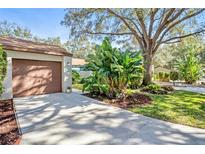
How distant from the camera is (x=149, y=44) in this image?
14.6 metres

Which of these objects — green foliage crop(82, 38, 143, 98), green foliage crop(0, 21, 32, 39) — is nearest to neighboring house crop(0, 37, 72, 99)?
green foliage crop(82, 38, 143, 98)

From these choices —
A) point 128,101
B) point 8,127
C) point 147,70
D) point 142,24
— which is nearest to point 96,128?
point 8,127

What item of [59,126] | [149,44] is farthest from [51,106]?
[149,44]

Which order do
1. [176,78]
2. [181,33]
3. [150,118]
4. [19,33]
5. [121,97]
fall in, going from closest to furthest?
[150,118]
[121,97]
[181,33]
[176,78]
[19,33]

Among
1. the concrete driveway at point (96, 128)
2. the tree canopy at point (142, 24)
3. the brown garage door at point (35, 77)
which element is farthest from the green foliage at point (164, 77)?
the concrete driveway at point (96, 128)

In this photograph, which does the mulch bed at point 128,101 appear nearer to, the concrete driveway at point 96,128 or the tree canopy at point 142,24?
the concrete driveway at point 96,128

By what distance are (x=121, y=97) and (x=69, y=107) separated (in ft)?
9.34

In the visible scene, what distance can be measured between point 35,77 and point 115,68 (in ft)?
15.8

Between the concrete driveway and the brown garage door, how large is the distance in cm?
281

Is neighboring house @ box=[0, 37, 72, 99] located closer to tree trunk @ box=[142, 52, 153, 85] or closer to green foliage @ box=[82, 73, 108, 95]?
green foliage @ box=[82, 73, 108, 95]

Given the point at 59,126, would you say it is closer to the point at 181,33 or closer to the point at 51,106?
the point at 51,106

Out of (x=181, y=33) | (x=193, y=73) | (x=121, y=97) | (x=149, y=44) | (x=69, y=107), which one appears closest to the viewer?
(x=69, y=107)

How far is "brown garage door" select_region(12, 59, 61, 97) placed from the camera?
937cm
